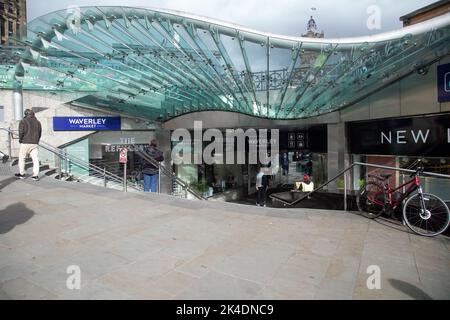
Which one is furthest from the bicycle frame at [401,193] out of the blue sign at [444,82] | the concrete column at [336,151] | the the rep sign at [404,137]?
the concrete column at [336,151]

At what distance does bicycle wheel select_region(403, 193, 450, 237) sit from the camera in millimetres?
4551

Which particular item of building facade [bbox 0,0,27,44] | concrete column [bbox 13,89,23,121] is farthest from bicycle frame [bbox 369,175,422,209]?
building facade [bbox 0,0,27,44]

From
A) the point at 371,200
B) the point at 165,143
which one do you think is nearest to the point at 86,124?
the point at 165,143

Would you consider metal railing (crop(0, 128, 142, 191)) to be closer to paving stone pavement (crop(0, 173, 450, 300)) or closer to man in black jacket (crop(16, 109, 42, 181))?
man in black jacket (crop(16, 109, 42, 181))

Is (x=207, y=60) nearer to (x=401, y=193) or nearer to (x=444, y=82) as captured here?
(x=444, y=82)

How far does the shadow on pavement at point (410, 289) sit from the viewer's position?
2842 mm

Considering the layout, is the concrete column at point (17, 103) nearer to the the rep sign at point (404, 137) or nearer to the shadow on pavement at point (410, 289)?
the the rep sign at point (404, 137)

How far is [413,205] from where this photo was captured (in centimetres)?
491

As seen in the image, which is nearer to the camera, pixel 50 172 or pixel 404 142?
pixel 50 172

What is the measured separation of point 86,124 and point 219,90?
26.1 feet

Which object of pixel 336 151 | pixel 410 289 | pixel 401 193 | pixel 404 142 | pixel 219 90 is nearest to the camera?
pixel 410 289

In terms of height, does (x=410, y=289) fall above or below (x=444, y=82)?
below

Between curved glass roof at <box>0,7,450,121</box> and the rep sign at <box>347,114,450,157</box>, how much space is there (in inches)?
63.3
